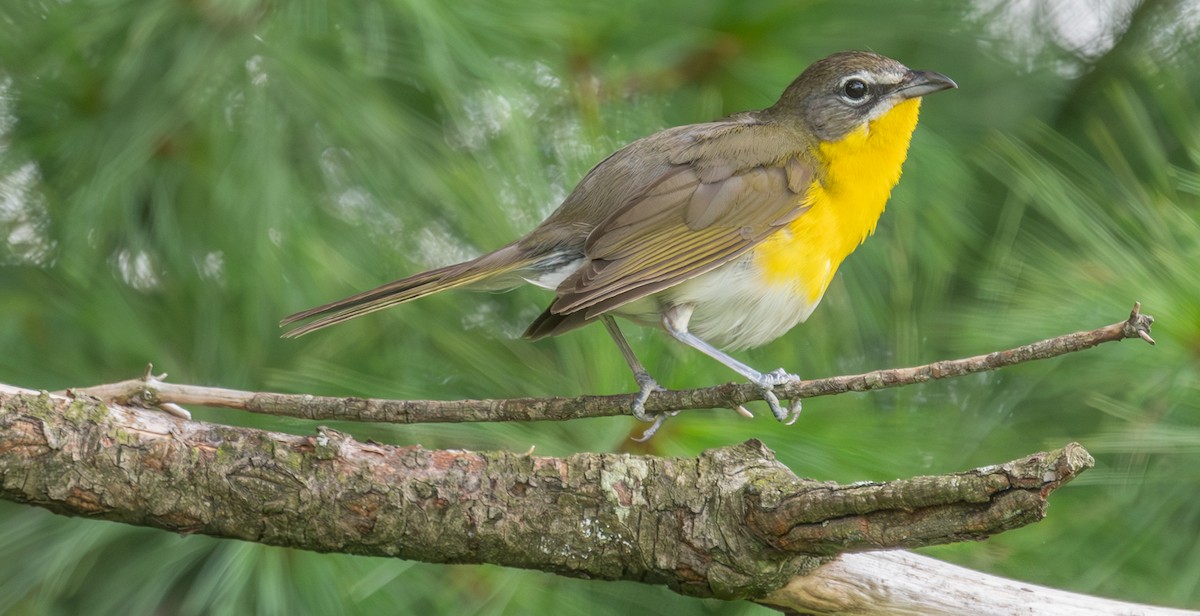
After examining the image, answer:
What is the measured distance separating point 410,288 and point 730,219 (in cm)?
79

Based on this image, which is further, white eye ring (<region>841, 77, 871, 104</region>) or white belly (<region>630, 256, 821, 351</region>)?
white eye ring (<region>841, 77, 871, 104</region>)

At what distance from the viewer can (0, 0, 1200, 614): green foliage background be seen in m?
2.79

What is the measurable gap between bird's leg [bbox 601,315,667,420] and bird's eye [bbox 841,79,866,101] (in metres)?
0.90

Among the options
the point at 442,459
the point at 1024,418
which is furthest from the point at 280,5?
the point at 1024,418

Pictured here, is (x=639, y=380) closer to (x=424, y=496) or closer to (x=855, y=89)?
(x=424, y=496)

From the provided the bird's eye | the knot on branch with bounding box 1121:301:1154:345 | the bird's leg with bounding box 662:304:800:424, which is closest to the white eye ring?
the bird's eye

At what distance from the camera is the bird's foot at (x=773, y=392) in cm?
210

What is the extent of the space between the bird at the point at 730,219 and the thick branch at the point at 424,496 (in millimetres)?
522

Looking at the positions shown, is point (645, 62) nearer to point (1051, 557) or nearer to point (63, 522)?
point (1051, 557)

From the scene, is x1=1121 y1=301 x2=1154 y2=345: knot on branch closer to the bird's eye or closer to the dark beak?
the dark beak

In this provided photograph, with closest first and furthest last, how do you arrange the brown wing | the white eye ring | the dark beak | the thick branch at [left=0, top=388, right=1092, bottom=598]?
1. the thick branch at [left=0, top=388, right=1092, bottom=598]
2. the brown wing
3. the dark beak
4. the white eye ring

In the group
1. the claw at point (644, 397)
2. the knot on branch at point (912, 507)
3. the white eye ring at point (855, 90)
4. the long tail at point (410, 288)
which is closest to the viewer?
the knot on branch at point (912, 507)

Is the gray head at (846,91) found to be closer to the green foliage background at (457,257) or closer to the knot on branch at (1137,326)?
the green foliage background at (457,257)

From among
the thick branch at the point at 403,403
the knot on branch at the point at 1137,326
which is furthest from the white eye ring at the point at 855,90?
the knot on branch at the point at 1137,326
